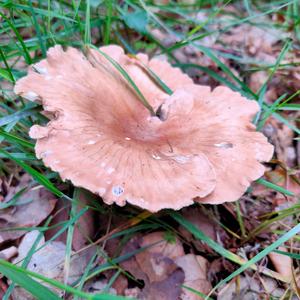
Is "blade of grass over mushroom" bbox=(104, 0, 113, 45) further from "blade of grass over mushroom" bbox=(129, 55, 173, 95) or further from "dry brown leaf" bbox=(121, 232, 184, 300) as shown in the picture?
"dry brown leaf" bbox=(121, 232, 184, 300)

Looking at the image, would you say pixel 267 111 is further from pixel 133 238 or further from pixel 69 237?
pixel 69 237

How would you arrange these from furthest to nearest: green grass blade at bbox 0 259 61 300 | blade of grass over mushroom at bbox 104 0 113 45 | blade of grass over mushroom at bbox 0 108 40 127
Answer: blade of grass over mushroom at bbox 104 0 113 45 → blade of grass over mushroom at bbox 0 108 40 127 → green grass blade at bbox 0 259 61 300

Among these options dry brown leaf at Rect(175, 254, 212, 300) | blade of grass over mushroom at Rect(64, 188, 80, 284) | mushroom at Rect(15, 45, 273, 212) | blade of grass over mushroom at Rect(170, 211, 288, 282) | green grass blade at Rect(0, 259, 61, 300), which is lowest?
dry brown leaf at Rect(175, 254, 212, 300)

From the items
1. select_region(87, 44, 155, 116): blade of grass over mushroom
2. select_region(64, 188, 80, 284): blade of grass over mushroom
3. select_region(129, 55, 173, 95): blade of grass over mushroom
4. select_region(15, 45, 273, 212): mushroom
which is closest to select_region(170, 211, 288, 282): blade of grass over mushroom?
select_region(15, 45, 273, 212): mushroom

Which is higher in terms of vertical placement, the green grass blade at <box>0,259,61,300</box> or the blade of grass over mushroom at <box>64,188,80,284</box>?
the green grass blade at <box>0,259,61,300</box>

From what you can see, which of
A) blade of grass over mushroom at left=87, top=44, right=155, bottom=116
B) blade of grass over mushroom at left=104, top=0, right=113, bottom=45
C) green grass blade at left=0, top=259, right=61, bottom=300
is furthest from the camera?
blade of grass over mushroom at left=104, top=0, right=113, bottom=45

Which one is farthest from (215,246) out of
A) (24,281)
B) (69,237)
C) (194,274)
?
(24,281)

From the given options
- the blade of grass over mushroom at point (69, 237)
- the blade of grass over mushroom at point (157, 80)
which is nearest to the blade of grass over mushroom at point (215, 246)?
the blade of grass over mushroom at point (69, 237)
